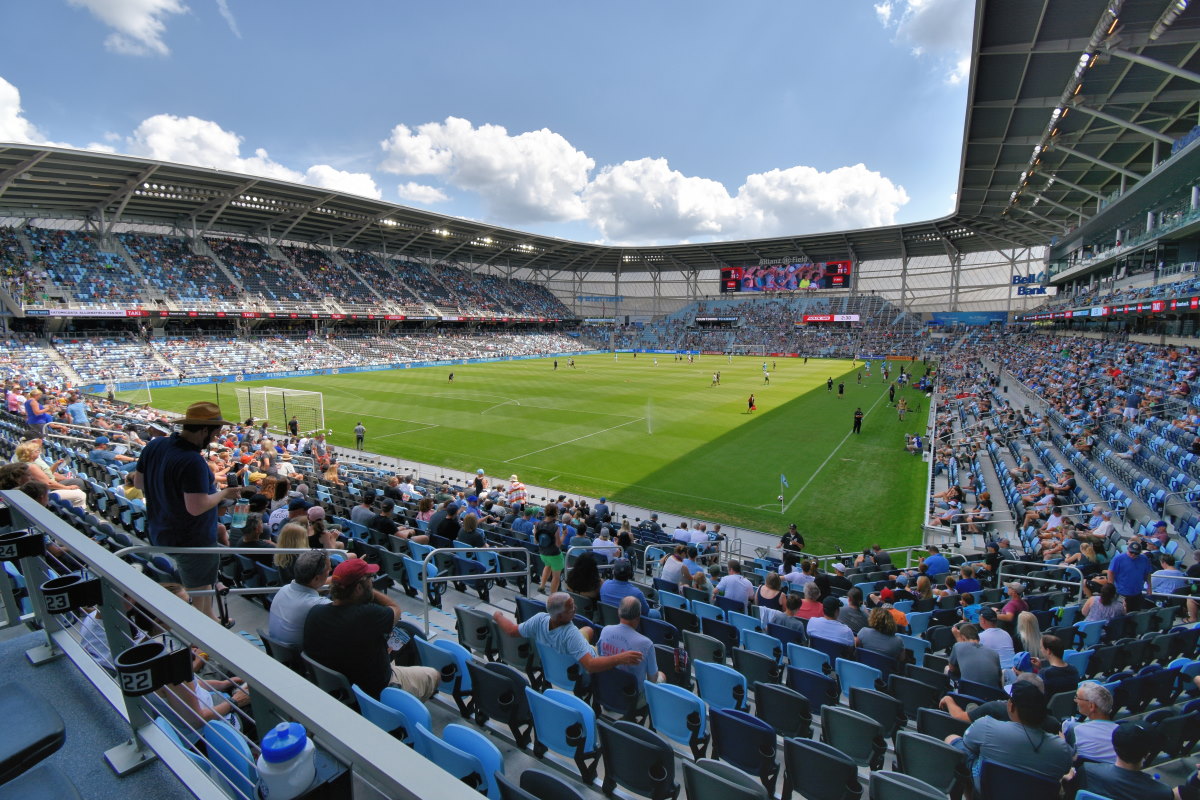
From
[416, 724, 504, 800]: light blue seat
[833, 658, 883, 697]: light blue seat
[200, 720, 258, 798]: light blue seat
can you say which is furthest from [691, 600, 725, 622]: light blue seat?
[200, 720, 258, 798]: light blue seat

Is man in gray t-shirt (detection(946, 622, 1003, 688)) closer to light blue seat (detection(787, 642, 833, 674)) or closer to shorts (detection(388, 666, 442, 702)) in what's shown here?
→ light blue seat (detection(787, 642, 833, 674))

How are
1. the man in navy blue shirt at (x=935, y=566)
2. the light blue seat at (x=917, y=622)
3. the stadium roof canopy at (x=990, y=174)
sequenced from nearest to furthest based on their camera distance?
the light blue seat at (x=917, y=622)
the man in navy blue shirt at (x=935, y=566)
the stadium roof canopy at (x=990, y=174)

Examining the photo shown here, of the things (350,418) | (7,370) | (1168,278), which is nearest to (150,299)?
(7,370)

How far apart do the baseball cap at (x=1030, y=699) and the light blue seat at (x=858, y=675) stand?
6.27 feet

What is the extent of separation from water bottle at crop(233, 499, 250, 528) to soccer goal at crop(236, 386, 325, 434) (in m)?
18.0

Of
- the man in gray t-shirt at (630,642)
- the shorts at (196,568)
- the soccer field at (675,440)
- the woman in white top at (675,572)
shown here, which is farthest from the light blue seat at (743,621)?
the soccer field at (675,440)

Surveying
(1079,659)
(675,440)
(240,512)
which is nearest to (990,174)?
(675,440)

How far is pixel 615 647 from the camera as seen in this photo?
16.7ft

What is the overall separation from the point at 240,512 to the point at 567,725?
8479 millimetres

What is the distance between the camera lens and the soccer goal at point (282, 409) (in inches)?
1127

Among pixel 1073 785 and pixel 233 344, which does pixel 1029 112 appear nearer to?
pixel 1073 785

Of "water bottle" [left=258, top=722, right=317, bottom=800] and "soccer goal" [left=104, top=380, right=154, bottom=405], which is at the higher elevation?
"water bottle" [left=258, top=722, right=317, bottom=800]

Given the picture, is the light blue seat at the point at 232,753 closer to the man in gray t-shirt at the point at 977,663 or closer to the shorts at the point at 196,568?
the shorts at the point at 196,568

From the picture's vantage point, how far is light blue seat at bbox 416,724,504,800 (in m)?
2.85
